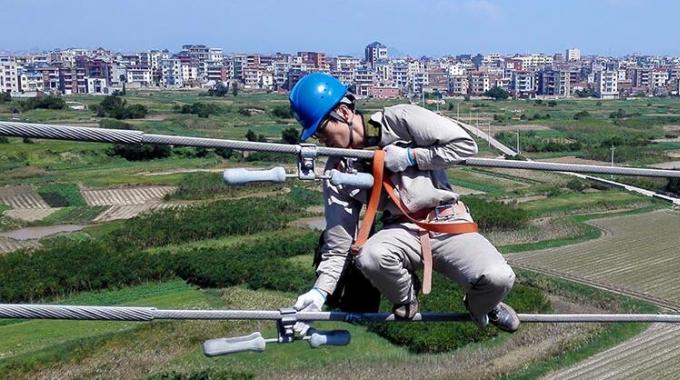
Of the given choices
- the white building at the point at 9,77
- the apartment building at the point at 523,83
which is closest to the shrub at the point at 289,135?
the white building at the point at 9,77

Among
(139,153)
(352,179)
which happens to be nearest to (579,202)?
(139,153)

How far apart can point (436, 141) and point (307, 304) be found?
0.49m

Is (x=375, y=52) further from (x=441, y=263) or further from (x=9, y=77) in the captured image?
(x=441, y=263)

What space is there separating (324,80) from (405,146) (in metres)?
0.26

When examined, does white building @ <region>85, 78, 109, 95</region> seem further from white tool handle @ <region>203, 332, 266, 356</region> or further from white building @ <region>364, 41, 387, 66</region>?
white tool handle @ <region>203, 332, 266, 356</region>

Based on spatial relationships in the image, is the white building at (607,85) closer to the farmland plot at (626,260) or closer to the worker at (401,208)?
the farmland plot at (626,260)

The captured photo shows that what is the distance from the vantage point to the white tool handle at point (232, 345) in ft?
5.82

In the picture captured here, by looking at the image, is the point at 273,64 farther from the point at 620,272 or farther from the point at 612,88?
the point at 620,272

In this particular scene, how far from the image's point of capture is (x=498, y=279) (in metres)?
1.91

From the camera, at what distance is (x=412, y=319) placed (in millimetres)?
2004

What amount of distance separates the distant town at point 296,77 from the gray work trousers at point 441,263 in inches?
2157

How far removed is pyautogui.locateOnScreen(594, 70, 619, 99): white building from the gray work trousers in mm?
69195

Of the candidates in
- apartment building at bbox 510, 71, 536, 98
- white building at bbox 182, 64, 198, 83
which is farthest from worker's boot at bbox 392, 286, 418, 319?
white building at bbox 182, 64, 198, 83

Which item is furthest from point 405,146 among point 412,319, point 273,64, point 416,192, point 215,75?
point 273,64
